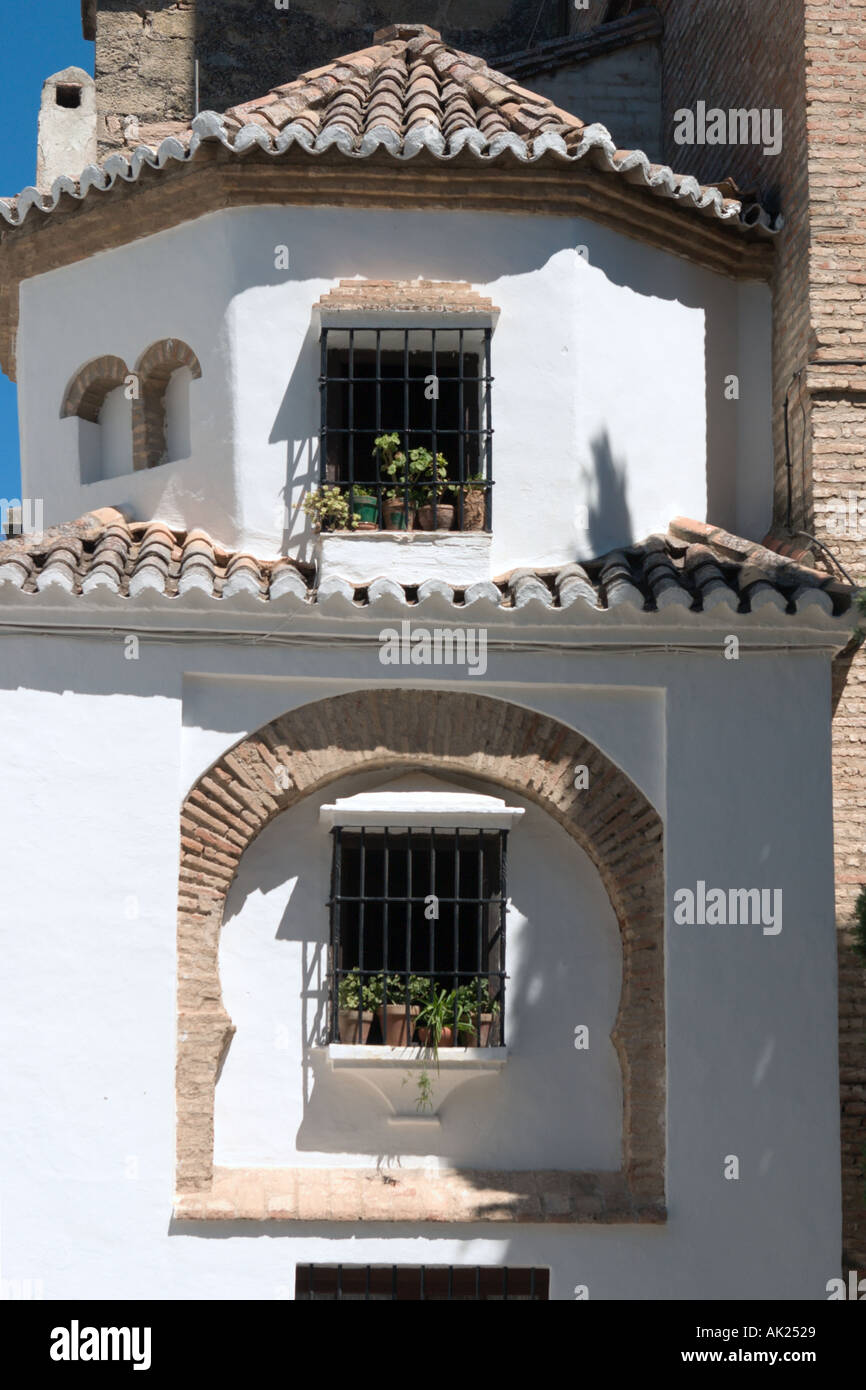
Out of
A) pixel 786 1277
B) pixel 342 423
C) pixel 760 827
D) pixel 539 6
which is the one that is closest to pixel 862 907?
pixel 760 827

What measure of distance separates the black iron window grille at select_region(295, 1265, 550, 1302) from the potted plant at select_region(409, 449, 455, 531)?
389 cm

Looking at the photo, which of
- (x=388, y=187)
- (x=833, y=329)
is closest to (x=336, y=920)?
(x=388, y=187)

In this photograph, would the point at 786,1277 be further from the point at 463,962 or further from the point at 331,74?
the point at 331,74

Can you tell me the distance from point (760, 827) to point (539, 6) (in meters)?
8.51

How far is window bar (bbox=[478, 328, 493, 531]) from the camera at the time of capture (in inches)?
399

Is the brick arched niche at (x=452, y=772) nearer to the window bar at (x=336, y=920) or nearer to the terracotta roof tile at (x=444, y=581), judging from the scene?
the window bar at (x=336, y=920)

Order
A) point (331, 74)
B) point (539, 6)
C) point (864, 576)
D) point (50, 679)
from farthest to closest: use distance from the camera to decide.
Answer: point (539, 6), point (331, 74), point (864, 576), point (50, 679)

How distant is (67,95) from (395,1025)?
298 inches

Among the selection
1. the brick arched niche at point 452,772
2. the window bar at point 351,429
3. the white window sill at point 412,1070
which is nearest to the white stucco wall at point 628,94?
the window bar at point 351,429

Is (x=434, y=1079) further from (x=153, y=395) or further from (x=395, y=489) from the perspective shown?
(x=153, y=395)

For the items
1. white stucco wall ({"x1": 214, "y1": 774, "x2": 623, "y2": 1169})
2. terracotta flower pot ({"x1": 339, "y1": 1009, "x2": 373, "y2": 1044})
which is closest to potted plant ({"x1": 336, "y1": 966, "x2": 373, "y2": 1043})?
terracotta flower pot ({"x1": 339, "y1": 1009, "x2": 373, "y2": 1044})

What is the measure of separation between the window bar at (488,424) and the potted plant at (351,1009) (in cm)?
256

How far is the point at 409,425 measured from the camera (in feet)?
33.6
